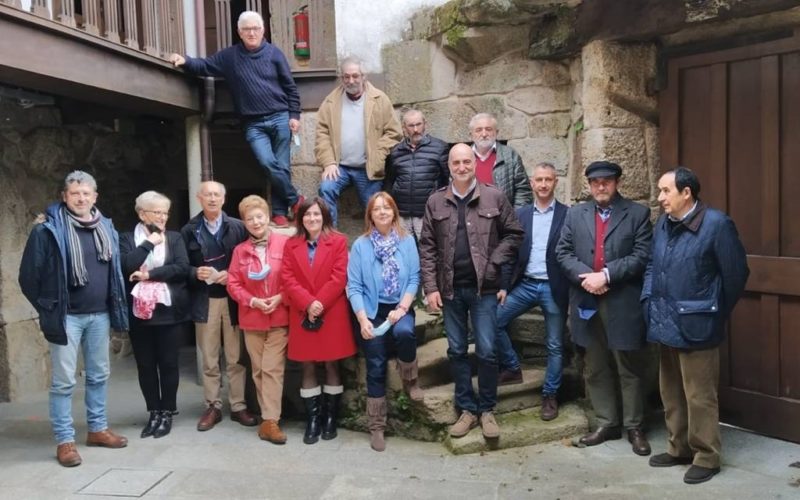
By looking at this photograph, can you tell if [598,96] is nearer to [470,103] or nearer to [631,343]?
[470,103]

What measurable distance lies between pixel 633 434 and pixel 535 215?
1473 mm

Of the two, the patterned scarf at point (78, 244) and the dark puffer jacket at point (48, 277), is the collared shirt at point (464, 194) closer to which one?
the patterned scarf at point (78, 244)

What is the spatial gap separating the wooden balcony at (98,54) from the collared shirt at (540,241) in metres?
3.00

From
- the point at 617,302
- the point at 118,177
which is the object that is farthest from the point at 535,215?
the point at 118,177

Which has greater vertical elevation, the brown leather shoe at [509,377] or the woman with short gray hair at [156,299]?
the woman with short gray hair at [156,299]

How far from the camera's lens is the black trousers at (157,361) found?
4.78m

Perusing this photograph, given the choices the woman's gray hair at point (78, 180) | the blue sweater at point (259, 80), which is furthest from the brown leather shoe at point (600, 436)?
the woman's gray hair at point (78, 180)

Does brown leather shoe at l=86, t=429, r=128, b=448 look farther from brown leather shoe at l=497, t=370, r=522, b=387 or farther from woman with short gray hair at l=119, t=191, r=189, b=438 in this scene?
brown leather shoe at l=497, t=370, r=522, b=387

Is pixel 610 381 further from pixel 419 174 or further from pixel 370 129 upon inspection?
pixel 370 129

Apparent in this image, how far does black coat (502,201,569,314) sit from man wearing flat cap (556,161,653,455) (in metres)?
0.15

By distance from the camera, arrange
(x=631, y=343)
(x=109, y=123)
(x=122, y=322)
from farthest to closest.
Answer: (x=109, y=123) < (x=122, y=322) < (x=631, y=343)

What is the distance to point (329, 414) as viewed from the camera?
475 cm

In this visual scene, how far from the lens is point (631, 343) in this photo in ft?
13.7

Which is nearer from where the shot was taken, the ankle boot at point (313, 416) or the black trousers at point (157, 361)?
the ankle boot at point (313, 416)
